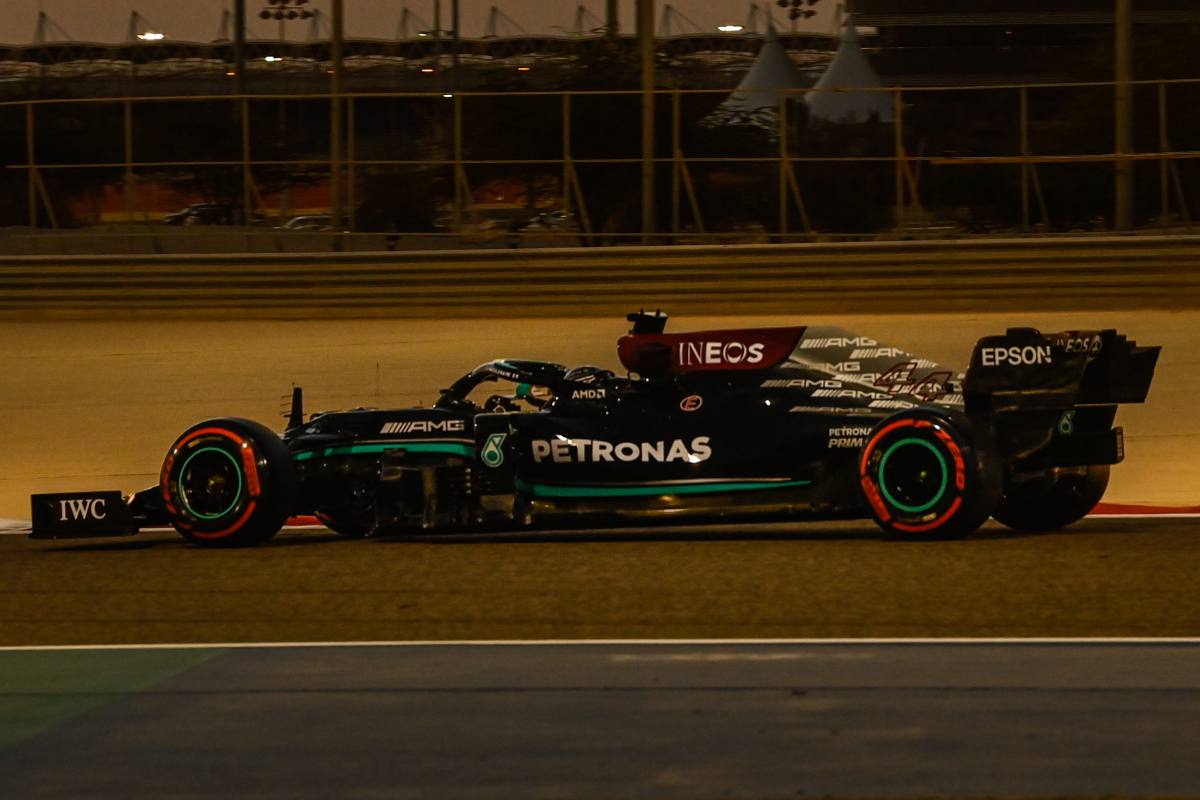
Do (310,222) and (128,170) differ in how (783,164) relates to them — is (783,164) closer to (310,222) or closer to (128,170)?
(310,222)

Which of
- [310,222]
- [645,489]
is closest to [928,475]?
[645,489]

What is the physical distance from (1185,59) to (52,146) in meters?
20.7

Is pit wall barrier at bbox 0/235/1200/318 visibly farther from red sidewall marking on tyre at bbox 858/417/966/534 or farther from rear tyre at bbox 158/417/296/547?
red sidewall marking on tyre at bbox 858/417/966/534

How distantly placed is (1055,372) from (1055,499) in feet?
3.43

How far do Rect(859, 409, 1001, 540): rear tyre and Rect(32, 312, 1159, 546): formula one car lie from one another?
10mm

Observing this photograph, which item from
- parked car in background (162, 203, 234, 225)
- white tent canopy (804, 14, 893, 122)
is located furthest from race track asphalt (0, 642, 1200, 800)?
parked car in background (162, 203, 234, 225)

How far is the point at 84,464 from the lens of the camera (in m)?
18.3

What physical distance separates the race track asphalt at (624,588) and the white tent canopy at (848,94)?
17.1m

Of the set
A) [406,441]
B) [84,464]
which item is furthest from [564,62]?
[406,441]

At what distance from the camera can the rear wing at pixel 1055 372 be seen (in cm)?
1118

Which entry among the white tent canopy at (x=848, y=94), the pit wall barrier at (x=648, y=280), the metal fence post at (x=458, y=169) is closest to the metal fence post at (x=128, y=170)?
the pit wall barrier at (x=648, y=280)

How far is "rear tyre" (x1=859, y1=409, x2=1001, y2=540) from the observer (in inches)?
426

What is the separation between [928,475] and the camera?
36.0 ft

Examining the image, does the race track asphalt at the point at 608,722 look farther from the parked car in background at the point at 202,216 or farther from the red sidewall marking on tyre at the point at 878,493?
the parked car in background at the point at 202,216
